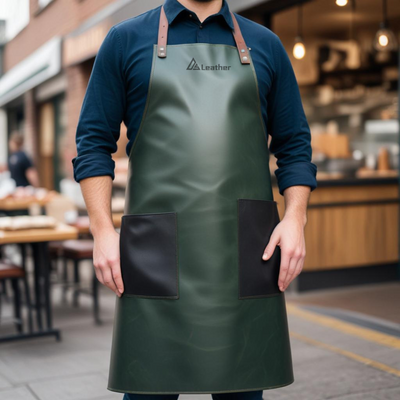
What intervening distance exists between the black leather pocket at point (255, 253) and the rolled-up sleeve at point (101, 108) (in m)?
0.43

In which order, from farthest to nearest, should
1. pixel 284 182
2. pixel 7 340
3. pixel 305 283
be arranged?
pixel 305 283 < pixel 7 340 < pixel 284 182

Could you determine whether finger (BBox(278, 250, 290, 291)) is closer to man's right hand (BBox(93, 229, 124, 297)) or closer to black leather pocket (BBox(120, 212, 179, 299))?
black leather pocket (BBox(120, 212, 179, 299))

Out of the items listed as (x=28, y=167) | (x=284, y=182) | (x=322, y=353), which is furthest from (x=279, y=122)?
(x=28, y=167)

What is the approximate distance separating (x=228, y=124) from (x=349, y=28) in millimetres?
7810

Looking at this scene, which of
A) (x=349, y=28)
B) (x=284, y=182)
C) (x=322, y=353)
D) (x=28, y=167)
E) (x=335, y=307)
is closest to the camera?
(x=284, y=182)

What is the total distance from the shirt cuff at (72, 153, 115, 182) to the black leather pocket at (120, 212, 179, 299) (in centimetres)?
16

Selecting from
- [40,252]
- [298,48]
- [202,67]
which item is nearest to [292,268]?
[202,67]

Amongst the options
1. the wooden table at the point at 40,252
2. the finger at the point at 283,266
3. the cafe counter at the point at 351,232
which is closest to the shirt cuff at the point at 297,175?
the finger at the point at 283,266

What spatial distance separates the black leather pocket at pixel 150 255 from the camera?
6.72 ft

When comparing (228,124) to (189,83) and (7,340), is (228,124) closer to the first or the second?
(189,83)

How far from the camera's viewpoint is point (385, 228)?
A: 23.5 ft

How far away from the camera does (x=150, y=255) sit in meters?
2.07

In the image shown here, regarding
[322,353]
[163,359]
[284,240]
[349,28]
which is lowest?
[322,353]

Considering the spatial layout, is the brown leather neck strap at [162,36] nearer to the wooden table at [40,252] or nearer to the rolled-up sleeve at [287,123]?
the rolled-up sleeve at [287,123]
